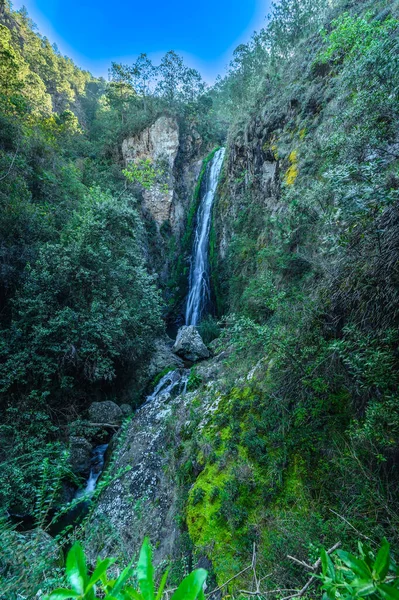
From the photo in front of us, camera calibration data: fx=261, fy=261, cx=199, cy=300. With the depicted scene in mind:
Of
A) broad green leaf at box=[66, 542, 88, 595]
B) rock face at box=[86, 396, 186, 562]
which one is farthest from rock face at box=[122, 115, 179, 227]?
broad green leaf at box=[66, 542, 88, 595]

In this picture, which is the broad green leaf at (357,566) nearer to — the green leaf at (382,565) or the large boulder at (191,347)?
the green leaf at (382,565)

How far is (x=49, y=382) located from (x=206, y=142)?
24.1 meters

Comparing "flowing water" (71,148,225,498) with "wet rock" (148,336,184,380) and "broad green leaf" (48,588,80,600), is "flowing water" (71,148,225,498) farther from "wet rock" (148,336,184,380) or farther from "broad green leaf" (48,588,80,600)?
"broad green leaf" (48,588,80,600)

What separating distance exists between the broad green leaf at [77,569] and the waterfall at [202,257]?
1424cm

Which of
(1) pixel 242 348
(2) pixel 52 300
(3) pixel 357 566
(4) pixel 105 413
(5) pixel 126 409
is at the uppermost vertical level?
(2) pixel 52 300

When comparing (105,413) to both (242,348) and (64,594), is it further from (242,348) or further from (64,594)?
(64,594)

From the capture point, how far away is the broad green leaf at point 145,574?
1.96ft

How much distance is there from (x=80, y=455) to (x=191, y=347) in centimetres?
588

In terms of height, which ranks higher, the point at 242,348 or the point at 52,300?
the point at 52,300

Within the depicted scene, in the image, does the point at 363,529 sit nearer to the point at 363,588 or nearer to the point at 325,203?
the point at 363,588

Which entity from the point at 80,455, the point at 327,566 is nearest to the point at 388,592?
the point at 327,566

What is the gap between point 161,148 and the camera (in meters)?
20.6

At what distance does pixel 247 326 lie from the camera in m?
3.73

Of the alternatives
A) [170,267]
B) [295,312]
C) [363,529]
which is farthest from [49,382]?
[170,267]
